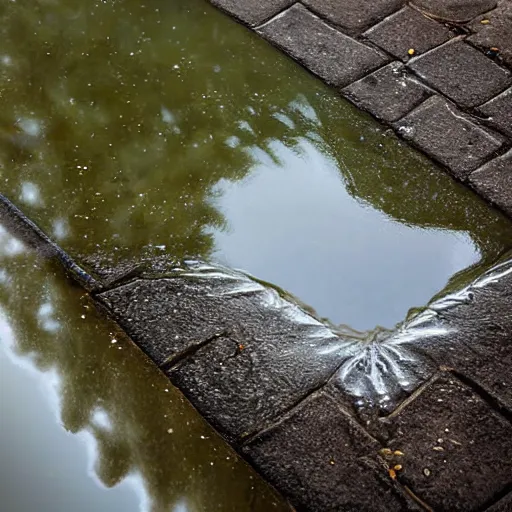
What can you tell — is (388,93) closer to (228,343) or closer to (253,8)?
(253,8)

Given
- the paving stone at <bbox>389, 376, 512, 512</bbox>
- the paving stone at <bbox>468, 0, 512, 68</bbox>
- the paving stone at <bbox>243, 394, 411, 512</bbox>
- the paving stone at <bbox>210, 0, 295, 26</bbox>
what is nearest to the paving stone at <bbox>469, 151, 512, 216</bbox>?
the paving stone at <bbox>468, 0, 512, 68</bbox>

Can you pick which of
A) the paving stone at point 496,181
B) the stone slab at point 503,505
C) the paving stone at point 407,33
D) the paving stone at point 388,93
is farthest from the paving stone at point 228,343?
the paving stone at point 407,33

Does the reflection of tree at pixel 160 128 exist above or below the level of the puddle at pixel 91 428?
above

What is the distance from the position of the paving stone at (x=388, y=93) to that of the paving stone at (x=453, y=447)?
1.24 m

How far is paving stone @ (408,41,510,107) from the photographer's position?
10.3 feet

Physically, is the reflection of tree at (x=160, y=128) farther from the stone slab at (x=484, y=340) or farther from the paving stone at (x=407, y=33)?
the paving stone at (x=407, y=33)

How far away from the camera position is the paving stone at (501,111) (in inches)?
119

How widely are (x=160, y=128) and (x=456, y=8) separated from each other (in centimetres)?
152

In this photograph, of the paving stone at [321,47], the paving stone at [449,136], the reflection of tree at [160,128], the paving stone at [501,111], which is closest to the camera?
the reflection of tree at [160,128]

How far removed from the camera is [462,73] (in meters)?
3.21

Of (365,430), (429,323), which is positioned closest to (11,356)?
(365,430)

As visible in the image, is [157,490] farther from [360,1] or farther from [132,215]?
[360,1]

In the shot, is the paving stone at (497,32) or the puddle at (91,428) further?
the paving stone at (497,32)

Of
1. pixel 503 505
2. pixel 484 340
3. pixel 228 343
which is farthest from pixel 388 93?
pixel 503 505
